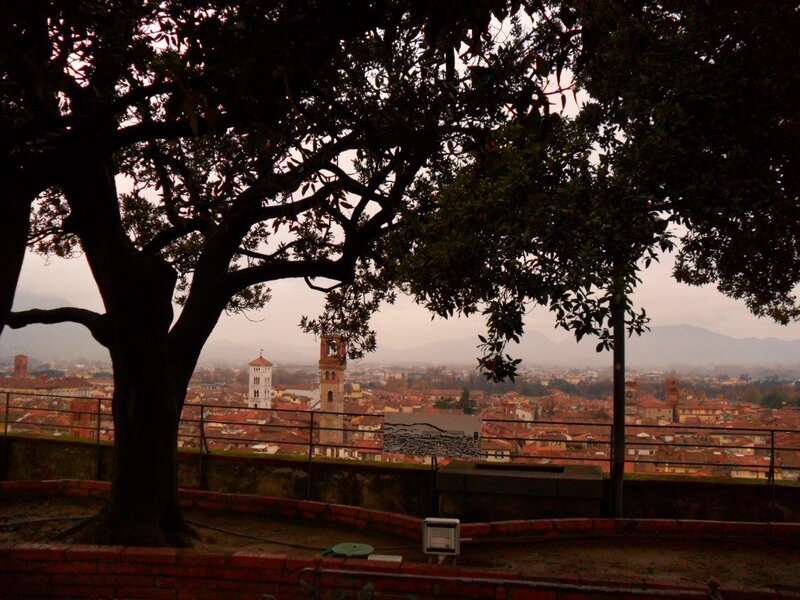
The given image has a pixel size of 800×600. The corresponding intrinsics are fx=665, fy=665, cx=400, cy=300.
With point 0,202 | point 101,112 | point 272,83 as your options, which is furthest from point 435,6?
point 0,202

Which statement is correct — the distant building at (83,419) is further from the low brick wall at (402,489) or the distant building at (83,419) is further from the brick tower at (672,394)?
the brick tower at (672,394)

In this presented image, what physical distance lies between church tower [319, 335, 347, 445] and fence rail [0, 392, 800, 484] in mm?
42

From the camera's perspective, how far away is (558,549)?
776 cm

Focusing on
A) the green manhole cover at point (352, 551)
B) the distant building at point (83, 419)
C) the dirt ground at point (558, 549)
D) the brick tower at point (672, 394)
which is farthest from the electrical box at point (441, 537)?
the distant building at point (83, 419)

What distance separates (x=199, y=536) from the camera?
769cm

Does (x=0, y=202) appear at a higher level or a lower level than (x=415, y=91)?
lower

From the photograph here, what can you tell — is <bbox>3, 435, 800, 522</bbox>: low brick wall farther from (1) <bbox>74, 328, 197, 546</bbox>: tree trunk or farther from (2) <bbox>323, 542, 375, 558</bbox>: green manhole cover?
(1) <bbox>74, 328, 197, 546</bbox>: tree trunk

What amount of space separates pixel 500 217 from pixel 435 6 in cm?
294

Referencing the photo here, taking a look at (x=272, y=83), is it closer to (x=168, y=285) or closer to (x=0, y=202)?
(x=0, y=202)

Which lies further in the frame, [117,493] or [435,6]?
[117,493]

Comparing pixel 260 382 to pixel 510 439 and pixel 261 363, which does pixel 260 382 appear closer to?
pixel 261 363

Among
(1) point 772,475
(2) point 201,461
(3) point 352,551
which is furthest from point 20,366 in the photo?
(1) point 772,475

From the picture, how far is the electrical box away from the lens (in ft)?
21.1

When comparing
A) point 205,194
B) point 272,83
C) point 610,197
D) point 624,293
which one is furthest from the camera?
point 205,194
